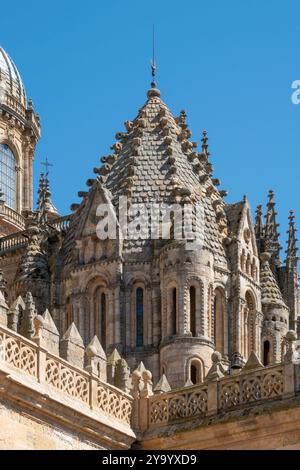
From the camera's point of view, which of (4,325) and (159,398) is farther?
(159,398)

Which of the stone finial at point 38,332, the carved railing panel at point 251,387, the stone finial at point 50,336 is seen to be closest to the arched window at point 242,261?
the stone finial at point 50,336

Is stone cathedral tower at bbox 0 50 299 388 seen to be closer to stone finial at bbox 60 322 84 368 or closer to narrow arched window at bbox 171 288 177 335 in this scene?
narrow arched window at bbox 171 288 177 335

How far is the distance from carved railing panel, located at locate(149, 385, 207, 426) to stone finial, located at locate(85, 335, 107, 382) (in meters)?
1.36

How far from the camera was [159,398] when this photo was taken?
40.3 meters

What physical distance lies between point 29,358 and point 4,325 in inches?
31.1

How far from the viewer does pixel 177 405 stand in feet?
131

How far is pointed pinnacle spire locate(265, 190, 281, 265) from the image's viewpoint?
208 ft

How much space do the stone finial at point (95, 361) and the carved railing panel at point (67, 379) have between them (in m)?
0.49

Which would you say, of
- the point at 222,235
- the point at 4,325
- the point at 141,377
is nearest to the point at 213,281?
the point at 222,235

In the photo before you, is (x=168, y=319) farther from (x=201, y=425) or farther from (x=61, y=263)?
(x=201, y=425)

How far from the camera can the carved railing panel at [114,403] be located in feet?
129

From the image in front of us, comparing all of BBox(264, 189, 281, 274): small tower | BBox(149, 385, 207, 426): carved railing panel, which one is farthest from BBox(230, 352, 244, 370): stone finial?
BBox(149, 385, 207, 426): carved railing panel
